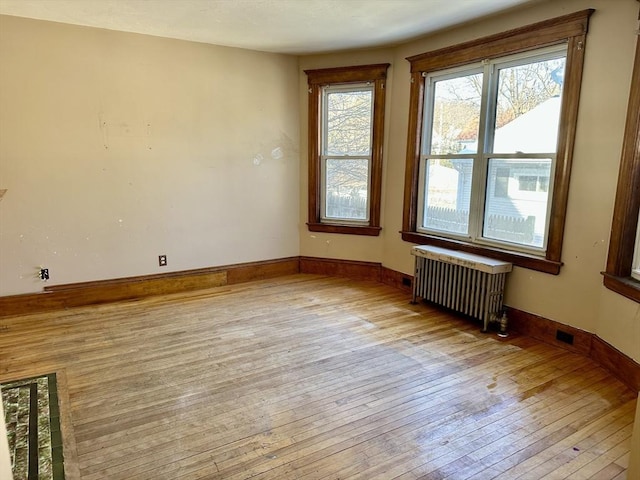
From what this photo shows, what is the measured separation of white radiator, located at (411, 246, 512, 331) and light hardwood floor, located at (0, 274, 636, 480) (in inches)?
7.2

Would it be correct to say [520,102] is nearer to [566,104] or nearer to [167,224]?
[566,104]

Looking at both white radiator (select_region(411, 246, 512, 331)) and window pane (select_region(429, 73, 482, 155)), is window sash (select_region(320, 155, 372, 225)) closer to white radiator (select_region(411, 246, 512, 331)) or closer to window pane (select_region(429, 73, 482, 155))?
window pane (select_region(429, 73, 482, 155))

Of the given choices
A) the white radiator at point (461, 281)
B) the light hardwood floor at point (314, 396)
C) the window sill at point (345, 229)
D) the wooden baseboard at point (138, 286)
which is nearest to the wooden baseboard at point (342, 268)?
the wooden baseboard at point (138, 286)

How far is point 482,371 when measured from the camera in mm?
2854

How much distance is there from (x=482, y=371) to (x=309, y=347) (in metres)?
1.27

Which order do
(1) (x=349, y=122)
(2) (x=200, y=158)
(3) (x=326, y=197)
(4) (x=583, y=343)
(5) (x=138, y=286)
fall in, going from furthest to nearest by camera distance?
(3) (x=326, y=197)
(1) (x=349, y=122)
(2) (x=200, y=158)
(5) (x=138, y=286)
(4) (x=583, y=343)

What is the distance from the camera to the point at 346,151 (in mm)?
4965

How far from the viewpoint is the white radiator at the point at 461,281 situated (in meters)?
3.51

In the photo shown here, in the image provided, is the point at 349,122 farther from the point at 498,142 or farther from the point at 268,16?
the point at 498,142

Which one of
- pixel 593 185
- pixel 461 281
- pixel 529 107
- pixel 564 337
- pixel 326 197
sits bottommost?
pixel 564 337

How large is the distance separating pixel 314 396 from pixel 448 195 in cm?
259

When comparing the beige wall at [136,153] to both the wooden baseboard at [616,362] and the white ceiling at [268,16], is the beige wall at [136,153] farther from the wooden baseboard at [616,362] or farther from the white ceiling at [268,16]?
the wooden baseboard at [616,362]

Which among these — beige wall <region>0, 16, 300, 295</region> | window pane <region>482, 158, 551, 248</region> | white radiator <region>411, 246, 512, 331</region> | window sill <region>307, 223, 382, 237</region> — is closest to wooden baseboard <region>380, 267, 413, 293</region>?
white radiator <region>411, 246, 512, 331</region>

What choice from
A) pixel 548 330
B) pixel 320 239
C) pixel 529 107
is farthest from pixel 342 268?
pixel 529 107
